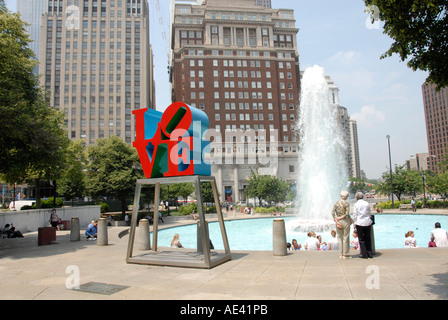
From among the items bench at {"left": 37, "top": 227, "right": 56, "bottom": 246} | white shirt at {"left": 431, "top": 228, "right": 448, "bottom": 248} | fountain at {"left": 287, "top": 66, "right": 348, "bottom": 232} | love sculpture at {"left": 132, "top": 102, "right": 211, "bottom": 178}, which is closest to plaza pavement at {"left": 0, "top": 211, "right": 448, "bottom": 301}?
white shirt at {"left": 431, "top": 228, "right": 448, "bottom": 248}

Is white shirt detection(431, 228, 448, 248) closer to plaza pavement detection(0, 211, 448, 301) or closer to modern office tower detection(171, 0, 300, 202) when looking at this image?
plaza pavement detection(0, 211, 448, 301)

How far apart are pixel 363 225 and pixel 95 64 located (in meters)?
93.1

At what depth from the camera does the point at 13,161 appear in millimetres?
14922

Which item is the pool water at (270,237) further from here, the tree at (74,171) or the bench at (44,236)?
the tree at (74,171)

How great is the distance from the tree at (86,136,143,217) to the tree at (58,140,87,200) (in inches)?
103

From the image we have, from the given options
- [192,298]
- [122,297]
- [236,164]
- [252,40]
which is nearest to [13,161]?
[122,297]

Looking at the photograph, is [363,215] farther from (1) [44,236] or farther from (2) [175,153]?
(1) [44,236]

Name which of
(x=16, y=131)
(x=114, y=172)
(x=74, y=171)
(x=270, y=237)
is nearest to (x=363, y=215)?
(x=270, y=237)

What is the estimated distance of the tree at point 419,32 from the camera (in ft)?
21.4

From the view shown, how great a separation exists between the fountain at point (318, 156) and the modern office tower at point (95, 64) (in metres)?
65.6

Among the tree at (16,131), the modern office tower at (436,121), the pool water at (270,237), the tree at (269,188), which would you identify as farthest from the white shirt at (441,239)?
the modern office tower at (436,121)

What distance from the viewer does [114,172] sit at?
29.8 meters

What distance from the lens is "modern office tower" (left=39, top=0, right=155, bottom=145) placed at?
8650 centimetres

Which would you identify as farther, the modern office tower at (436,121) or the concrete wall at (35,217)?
the modern office tower at (436,121)
